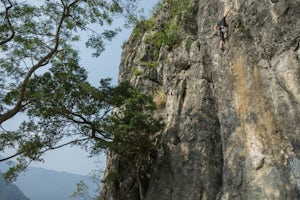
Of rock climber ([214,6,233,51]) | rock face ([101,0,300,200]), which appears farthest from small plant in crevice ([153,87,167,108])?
rock climber ([214,6,233,51])

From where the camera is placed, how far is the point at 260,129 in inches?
340

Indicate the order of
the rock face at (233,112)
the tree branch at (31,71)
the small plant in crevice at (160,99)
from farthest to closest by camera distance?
the small plant in crevice at (160,99)
the tree branch at (31,71)
the rock face at (233,112)

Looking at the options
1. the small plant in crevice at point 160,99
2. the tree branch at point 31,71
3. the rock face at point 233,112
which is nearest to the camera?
the rock face at point 233,112

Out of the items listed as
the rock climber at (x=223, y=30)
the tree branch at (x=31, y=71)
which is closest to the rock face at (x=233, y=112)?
the rock climber at (x=223, y=30)

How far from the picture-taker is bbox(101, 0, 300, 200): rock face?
8.05 m

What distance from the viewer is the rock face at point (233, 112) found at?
8.05m

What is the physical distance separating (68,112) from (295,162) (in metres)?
8.61

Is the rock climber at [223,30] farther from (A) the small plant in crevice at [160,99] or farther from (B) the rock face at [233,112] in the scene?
(A) the small plant in crevice at [160,99]

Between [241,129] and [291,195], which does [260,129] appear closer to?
[241,129]

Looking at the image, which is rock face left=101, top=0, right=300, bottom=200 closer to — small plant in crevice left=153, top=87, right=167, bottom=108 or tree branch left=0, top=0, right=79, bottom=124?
small plant in crevice left=153, top=87, right=167, bottom=108

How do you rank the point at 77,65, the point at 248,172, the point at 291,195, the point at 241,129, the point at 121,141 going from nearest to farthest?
the point at 291,195, the point at 248,172, the point at 241,129, the point at 121,141, the point at 77,65

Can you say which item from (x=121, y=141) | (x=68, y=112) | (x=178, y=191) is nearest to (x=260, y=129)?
(x=178, y=191)

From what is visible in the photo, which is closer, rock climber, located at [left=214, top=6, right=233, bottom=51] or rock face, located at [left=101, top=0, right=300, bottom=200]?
rock face, located at [left=101, top=0, right=300, bottom=200]

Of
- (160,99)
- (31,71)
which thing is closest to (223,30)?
(160,99)
